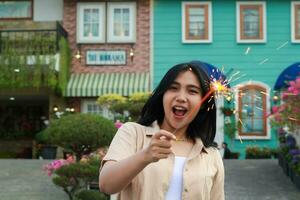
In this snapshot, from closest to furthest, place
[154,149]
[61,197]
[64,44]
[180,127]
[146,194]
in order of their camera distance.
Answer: [154,149]
[146,194]
[180,127]
[61,197]
[64,44]

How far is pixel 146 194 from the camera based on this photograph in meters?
1.93

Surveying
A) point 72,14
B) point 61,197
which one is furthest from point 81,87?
point 61,197

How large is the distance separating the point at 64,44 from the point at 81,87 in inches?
56.4

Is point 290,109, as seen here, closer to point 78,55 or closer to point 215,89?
point 215,89

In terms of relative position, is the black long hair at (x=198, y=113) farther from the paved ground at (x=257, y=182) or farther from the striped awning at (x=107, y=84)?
the striped awning at (x=107, y=84)

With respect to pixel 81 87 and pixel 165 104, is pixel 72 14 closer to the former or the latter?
pixel 81 87

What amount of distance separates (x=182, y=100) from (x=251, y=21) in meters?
14.8

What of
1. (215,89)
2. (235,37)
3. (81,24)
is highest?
(81,24)

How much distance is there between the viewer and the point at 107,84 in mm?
15766

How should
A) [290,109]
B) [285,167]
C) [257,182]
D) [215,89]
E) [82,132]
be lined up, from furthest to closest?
[285,167] < [257,182] < [290,109] < [82,132] < [215,89]

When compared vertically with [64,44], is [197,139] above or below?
below

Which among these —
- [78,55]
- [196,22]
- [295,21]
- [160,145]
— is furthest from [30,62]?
[160,145]

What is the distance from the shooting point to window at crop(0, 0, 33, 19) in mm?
16719

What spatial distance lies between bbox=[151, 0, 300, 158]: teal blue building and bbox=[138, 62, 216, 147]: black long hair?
13856 millimetres
